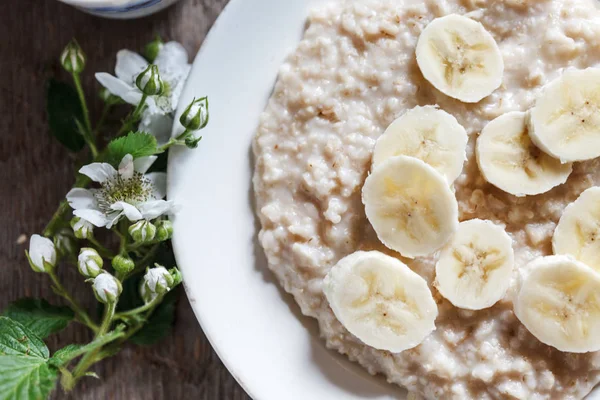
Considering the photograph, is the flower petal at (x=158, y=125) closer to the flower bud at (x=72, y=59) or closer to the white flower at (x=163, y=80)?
the white flower at (x=163, y=80)

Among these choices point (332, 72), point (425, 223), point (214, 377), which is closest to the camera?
point (425, 223)

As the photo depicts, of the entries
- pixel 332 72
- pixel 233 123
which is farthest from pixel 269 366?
pixel 332 72

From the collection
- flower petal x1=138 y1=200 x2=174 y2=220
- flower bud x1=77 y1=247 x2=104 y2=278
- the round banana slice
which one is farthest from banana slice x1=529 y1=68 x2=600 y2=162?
flower bud x1=77 y1=247 x2=104 y2=278

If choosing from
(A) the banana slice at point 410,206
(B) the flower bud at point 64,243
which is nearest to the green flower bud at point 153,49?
(B) the flower bud at point 64,243

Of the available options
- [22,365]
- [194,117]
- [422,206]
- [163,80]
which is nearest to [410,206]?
[422,206]

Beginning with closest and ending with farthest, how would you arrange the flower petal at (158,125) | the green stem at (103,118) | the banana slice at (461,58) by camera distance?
the banana slice at (461,58)
the flower petal at (158,125)
the green stem at (103,118)

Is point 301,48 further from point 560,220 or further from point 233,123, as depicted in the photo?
point 560,220

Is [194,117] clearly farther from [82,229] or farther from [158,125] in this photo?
[82,229]
